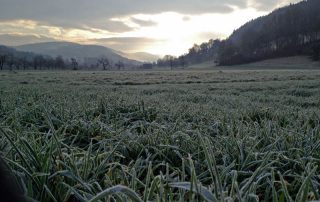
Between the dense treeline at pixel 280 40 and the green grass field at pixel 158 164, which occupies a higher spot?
the dense treeline at pixel 280 40

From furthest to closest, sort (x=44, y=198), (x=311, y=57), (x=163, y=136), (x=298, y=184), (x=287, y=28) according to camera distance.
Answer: (x=287, y=28) < (x=311, y=57) < (x=163, y=136) < (x=298, y=184) < (x=44, y=198)

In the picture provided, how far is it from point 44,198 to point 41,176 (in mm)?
118

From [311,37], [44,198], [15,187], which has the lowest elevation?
[44,198]

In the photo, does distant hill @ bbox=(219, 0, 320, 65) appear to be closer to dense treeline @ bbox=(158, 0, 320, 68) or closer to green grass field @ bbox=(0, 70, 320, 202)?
dense treeline @ bbox=(158, 0, 320, 68)

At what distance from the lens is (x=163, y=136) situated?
9.56 ft

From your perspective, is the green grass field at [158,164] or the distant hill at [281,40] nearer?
the green grass field at [158,164]

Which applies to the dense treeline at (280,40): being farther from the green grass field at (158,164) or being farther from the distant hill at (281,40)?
the green grass field at (158,164)

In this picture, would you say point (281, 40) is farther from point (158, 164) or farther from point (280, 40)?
point (158, 164)

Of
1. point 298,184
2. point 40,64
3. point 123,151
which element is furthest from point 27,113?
point 40,64

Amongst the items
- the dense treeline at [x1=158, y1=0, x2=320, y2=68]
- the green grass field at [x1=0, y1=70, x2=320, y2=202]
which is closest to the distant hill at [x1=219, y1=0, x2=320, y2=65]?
the dense treeline at [x1=158, y1=0, x2=320, y2=68]

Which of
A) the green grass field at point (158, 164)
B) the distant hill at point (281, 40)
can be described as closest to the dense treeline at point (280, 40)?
the distant hill at point (281, 40)

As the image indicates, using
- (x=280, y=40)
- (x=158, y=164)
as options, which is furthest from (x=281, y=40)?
(x=158, y=164)

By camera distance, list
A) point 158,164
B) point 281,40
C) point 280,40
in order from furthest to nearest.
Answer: point 280,40 < point 281,40 < point 158,164

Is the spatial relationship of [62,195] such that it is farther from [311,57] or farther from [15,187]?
[311,57]
